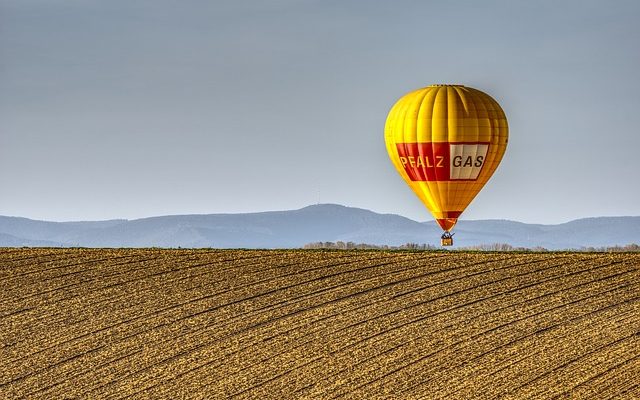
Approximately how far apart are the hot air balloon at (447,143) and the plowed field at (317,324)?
5720mm

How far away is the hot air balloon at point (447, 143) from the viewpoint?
167ft

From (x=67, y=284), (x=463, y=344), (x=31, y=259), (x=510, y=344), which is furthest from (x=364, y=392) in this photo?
(x=31, y=259)

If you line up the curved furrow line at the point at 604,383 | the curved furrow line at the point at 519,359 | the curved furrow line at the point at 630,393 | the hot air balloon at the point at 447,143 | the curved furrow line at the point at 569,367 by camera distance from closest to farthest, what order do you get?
1. the curved furrow line at the point at 630,393
2. the curved furrow line at the point at 604,383
3. the curved furrow line at the point at 569,367
4. the curved furrow line at the point at 519,359
5. the hot air balloon at the point at 447,143

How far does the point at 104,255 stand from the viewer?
4725 centimetres

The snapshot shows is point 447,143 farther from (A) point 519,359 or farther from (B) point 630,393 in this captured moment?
(B) point 630,393

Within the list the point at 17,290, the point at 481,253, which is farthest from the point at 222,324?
the point at 481,253

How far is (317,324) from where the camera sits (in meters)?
38.8

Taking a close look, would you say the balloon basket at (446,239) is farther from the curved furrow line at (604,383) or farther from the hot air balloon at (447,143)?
the curved furrow line at (604,383)

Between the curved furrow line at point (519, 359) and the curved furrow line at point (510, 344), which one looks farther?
the curved furrow line at point (510, 344)

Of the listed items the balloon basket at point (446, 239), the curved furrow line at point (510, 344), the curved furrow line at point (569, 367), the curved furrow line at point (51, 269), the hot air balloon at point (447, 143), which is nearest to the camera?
the curved furrow line at point (569, 367)

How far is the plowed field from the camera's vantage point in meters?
34.3

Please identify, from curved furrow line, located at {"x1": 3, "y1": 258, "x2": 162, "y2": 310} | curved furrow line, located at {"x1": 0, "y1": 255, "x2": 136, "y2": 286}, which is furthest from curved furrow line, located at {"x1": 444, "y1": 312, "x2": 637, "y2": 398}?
curved furrow line, located at {"x1": 0, "y1": 255, "x2": 136, "y2": 286}

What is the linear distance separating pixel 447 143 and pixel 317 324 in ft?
46.1

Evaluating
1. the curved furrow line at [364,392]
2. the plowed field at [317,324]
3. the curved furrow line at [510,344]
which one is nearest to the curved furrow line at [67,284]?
the plowed field at [317,324]
